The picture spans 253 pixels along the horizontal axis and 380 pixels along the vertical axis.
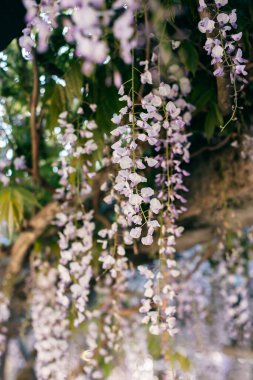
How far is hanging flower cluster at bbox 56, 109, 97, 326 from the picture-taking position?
1.50 meters

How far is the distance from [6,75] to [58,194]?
0.57m

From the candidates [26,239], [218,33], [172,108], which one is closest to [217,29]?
[218,33]

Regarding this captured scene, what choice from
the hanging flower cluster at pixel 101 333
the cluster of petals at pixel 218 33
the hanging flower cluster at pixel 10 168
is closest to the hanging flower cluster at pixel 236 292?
the hanging flower cluster at pixel 101 333

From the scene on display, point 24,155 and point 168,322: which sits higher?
point 24,155

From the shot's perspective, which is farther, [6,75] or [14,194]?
[6,75]

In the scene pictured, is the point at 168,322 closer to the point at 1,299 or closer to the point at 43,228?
the point at 43,228

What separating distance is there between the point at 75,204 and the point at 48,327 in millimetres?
774

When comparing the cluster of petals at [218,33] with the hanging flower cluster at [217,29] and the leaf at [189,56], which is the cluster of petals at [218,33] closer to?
the hanging flower cluster at [217,29]

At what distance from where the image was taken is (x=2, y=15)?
105cm

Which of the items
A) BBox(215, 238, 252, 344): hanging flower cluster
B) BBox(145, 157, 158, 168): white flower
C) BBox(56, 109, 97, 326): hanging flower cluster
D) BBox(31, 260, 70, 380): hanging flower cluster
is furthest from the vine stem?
BBox(215, 238, 252, 344): hanging flower cluster

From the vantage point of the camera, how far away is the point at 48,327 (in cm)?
225

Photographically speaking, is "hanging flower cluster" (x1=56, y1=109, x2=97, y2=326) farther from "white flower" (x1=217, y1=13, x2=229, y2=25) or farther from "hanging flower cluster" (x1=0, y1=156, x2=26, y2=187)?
"white flower" (x1=217, y1=13, x2=229, y2=25)

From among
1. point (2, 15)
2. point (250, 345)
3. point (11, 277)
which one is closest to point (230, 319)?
point (250, 345)

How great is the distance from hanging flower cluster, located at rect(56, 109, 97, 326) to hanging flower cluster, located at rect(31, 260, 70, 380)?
1.58ft
